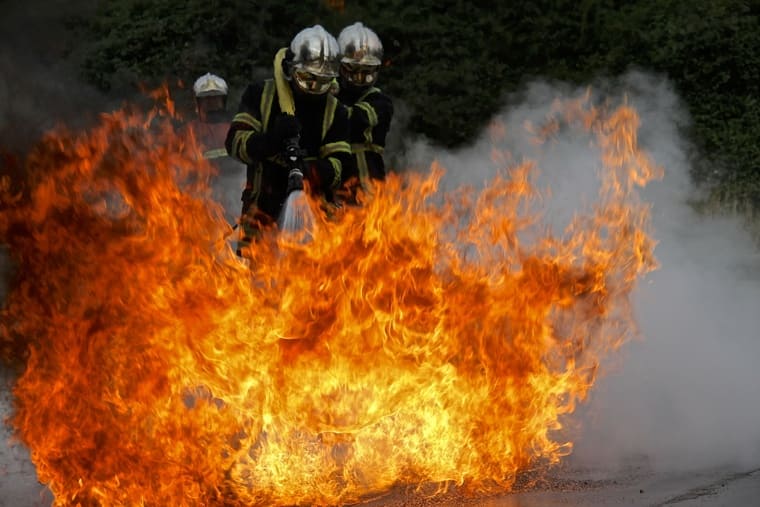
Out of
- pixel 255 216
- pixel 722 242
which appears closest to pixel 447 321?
pixel 255 216

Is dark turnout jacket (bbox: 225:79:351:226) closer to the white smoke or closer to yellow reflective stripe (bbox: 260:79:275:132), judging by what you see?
yellow reflective stripe (bbox: 260:79:275:132)

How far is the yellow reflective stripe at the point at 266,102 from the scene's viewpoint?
7.48 meters

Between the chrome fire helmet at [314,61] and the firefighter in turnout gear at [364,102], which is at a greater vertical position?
the chrome fire helmet at [314,61]

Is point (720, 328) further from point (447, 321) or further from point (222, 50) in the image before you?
point (222, 50)

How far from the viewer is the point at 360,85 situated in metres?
8.82

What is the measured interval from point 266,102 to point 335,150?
523 millimetres

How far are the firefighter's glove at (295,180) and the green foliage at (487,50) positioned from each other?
7.49m

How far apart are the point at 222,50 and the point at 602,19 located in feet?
16.6

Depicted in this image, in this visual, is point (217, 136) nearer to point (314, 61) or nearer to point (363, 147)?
point (363, 147)

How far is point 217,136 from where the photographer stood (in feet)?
36.8

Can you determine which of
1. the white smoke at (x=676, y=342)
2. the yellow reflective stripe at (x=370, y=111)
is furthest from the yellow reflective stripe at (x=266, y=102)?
the white smoke at (x=676, y=342)

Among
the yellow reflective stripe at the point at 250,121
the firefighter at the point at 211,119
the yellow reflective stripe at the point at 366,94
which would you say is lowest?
the firefighter at the point at 211,119

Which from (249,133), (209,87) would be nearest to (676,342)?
(249,133)

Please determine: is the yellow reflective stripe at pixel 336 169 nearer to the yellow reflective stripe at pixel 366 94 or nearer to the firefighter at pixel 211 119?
the yellow reflective stripe at pixel 366 94
